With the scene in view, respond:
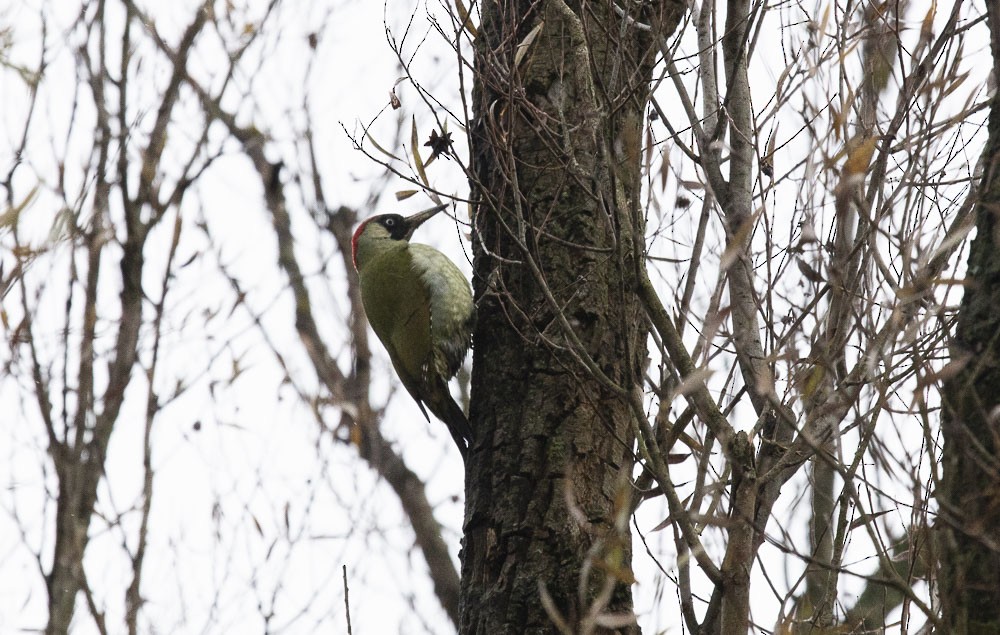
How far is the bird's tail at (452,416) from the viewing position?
14.4 feet

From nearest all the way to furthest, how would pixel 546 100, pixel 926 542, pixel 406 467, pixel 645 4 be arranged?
pixel 926 542 < pixel 645 4 < pixel 546 100 < pixel 406 467

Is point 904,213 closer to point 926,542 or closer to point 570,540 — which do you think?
point 926,542

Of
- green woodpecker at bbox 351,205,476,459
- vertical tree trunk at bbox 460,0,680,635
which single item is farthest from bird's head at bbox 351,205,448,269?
vertical tree trunk at bbox 460,0,680,635

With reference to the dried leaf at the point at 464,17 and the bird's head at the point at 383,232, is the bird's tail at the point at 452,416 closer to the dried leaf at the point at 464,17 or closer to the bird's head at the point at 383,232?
the bird's head at the point at 383,232

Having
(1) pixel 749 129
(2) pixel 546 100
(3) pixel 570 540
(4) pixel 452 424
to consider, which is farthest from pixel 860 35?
(4) pixel 452 424

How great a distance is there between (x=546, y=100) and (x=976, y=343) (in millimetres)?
2073

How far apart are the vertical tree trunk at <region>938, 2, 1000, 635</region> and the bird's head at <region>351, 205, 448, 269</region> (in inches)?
158

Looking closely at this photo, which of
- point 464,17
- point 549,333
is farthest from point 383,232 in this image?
point 464,17

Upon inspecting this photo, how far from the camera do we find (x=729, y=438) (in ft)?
8.97

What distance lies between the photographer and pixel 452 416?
465cm

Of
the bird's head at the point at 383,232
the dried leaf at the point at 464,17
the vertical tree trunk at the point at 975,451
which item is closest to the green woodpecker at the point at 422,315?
the bird's head at the point at 383,232

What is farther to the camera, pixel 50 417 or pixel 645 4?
pixel 50 417

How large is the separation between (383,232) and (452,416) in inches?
69.1

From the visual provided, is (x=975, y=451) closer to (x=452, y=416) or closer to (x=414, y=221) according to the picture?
(x=452, y=416)
